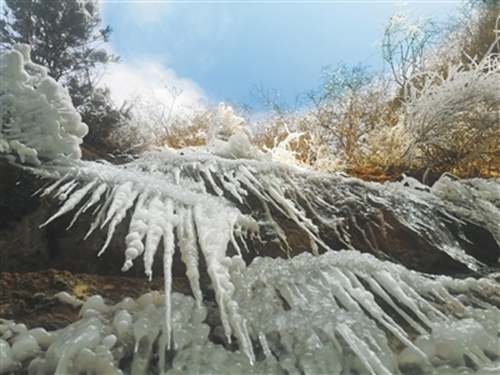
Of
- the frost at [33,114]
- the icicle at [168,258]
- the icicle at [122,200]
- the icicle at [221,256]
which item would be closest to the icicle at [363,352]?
the icicle at [221,256]

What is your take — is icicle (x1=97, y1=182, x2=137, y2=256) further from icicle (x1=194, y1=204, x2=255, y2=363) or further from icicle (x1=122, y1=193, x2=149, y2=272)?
icicle (x1=194, y1=204, x2=255, y2=363)

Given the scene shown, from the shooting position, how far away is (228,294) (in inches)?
24.2

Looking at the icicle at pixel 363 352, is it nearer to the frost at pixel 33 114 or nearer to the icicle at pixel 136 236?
the icicle at pixel 136 236

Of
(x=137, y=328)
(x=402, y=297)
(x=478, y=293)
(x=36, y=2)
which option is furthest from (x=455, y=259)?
(x=36, y=2)

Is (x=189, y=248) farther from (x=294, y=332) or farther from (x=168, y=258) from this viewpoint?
(x=294, y=332)

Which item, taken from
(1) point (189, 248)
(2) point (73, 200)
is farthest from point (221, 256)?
(2) point (73, 200)

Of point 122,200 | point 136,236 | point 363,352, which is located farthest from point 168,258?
point 363,352

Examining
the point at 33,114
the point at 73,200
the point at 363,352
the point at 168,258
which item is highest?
the point at 33,114

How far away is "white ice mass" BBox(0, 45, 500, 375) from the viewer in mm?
579

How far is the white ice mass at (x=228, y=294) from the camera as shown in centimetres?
58

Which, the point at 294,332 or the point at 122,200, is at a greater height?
the point at 122,200

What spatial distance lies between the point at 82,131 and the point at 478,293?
3.05ft

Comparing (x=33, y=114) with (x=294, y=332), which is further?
(x=33, y=114)

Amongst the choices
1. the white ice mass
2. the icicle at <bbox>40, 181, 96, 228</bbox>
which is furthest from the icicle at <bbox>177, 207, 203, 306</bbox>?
Result: the icicle at <bbox>40, 181, 96, 228</bbox>
